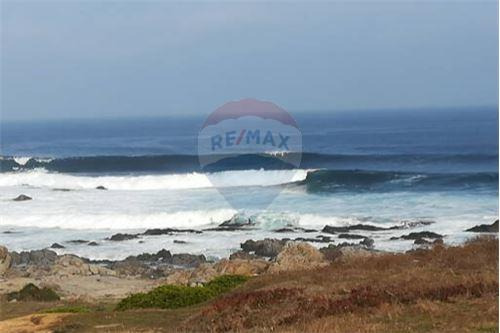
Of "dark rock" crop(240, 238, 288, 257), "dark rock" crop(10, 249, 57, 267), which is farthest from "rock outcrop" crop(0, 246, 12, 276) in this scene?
"dark rock" crop(240, 238, 288, 257)

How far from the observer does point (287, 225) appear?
122 ft

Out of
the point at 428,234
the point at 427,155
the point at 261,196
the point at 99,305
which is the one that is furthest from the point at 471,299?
the point at 427,155

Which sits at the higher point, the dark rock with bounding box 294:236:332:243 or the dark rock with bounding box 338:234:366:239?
the dark rock with bounding box 338:234:366:239

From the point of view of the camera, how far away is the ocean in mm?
34734

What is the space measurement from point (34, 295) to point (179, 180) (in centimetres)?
3600

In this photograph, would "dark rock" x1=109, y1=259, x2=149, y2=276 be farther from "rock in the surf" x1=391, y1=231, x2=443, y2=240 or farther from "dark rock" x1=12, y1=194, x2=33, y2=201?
"dark rock" x1=12, y1=194, x2=33, y2=201

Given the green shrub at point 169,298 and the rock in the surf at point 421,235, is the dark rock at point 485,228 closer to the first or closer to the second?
the rock in the surf at point 421,235

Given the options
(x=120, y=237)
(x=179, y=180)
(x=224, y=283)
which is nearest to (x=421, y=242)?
(x=120, y=237)

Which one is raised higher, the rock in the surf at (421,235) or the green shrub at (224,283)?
the green shrub at (224,283)

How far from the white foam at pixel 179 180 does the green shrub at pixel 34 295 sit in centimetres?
3310

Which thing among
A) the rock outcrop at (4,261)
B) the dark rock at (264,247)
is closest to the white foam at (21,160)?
the rock outcrop at (4,261)

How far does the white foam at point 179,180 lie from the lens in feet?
181

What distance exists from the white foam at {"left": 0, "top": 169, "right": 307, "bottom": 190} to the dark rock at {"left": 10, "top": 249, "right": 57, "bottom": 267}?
24.3 meters

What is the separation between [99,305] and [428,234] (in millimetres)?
16755
